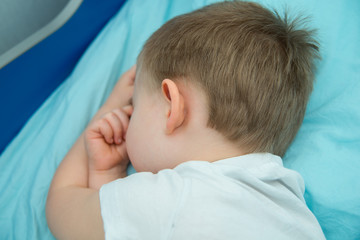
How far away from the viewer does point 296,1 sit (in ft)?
2.81

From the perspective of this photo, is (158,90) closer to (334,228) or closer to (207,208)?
(207,208)

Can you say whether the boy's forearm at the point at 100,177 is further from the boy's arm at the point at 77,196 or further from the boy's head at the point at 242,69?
the boy's head at the point at 242,69

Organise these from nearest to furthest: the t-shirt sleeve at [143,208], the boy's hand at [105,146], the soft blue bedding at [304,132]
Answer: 1. the t-shirt sleeve at [143,208]
2. the soft blue bedding at [304,132]
3. the boy's hand at [105,146]

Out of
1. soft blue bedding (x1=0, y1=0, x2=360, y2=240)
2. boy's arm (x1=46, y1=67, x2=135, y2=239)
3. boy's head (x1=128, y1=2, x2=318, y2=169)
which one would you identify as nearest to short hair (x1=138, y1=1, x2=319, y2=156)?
boy's head (x1=128, y1=2, x2=318, y2=169)

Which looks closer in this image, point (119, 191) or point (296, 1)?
point (119, 191)

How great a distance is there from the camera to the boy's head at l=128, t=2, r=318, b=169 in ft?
1.90

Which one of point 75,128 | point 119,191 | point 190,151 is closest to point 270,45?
point 190,151

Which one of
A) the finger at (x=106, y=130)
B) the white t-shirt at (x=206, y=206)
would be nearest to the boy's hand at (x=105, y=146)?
the finger at (x=106, y=130)

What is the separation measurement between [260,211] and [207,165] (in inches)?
4.9

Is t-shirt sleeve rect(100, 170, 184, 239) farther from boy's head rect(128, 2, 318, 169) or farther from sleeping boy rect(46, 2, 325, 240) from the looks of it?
boy's head rect(128, 2, 318, 169)

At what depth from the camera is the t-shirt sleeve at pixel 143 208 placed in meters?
0.49

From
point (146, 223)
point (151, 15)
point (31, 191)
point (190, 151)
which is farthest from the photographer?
point (151, 15)

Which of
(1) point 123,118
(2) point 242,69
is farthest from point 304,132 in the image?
(1) point 123,118

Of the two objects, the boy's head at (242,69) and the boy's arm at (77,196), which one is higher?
the boy's head at (242,69)
